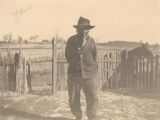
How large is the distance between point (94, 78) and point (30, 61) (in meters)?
3.35

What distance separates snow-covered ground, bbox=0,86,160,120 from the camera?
502 centimetres

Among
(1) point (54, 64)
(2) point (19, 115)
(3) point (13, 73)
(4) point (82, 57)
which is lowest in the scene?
(2) point (19, 115)

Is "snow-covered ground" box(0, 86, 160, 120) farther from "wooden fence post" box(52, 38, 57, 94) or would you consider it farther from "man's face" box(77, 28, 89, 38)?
"man's face" box(77, 28, 89, 38)

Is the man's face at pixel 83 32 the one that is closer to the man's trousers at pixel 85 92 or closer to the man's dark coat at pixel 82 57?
the man's dark coat at pixel 82 57

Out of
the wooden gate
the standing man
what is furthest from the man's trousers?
the wooden gate

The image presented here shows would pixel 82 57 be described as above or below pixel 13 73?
above

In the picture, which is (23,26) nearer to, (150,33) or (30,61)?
(30,61)

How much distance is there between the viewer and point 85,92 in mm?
4531

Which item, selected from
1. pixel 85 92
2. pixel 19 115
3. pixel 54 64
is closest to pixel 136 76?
pixel 54 64

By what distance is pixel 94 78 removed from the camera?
4492 mm

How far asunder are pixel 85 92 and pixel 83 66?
459mm

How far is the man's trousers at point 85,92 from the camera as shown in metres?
4.44

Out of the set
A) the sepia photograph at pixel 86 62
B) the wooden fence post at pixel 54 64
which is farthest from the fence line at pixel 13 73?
the wooden fence post at pixel 54 64

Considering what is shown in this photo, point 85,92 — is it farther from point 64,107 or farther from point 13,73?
point 13,73
